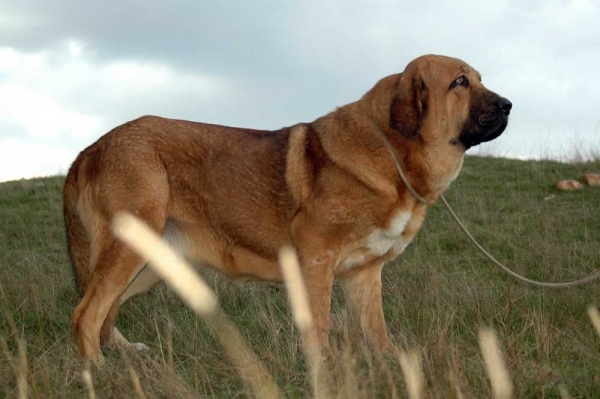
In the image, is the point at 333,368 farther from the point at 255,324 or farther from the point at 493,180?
the point at 493,180

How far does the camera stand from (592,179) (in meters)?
12.1

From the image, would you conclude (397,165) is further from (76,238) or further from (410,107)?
(76,238)

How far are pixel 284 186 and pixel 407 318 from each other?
1.53 metres

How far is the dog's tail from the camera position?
16.4 ft

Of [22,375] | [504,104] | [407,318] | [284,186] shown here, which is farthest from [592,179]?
[22,375]

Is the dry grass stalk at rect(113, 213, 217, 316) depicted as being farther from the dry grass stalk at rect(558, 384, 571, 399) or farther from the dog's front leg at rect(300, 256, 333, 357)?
the dry grass stalk at rect(558, 384, 571, 399)

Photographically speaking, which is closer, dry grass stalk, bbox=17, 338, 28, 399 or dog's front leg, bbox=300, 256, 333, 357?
dry grass stalk, bbox=17, 338, 28, 399

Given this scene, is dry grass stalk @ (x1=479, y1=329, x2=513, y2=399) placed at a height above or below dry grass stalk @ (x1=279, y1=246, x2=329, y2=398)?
below

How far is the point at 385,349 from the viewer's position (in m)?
4.88

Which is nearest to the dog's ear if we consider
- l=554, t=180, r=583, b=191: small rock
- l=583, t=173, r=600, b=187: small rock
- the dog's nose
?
the dog's nose

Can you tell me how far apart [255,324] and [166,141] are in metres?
1.57

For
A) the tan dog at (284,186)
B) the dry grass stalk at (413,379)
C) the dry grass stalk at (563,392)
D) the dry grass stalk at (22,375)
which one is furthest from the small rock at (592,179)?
the dry grass stalk at (22,375)

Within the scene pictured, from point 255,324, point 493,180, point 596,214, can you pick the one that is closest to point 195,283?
point 255,324

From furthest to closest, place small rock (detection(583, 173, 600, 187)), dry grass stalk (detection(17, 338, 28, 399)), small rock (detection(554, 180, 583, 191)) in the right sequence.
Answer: small rock (detection(583, 173, 600, 187)) → small rock (detection(554, 180, 583, 191)) → dry grass stalk (detection(17, 338, 28, 399))
